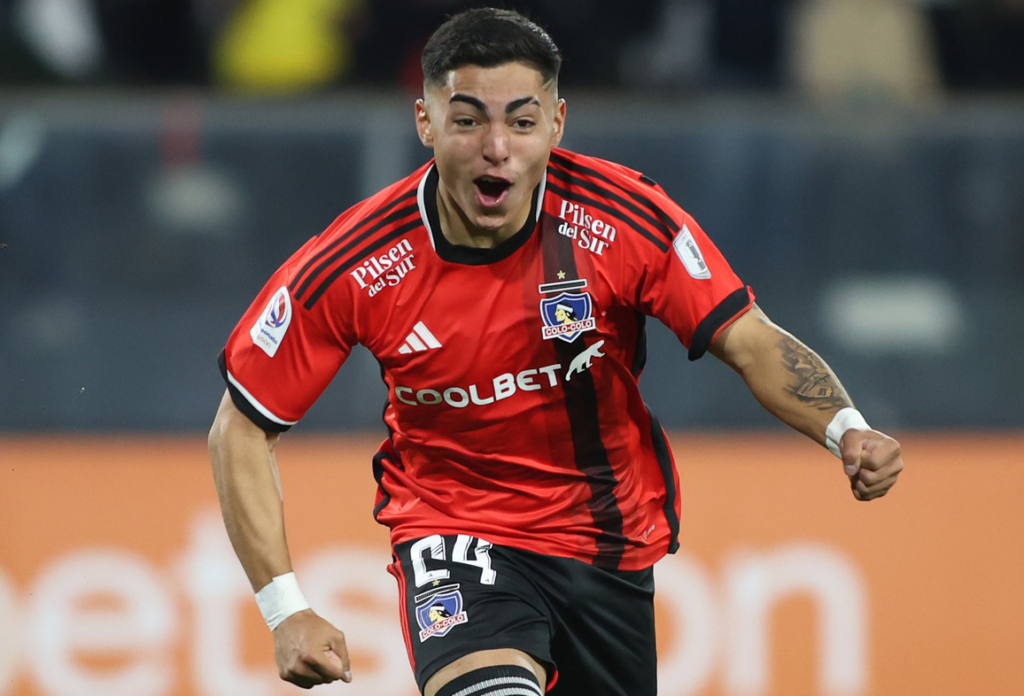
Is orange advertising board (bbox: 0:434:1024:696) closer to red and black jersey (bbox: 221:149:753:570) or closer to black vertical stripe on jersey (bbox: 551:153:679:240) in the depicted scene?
red and black jersey (bbox: 221:149:753:570)

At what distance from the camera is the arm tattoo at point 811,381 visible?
12.8ft

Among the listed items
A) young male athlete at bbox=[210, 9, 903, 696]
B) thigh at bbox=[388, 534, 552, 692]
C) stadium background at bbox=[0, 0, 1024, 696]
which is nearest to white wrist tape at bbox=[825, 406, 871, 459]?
young male athlete at bbox=[210, 9, 903, 696]

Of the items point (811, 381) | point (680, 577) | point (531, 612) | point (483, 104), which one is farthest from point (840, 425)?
point (680, 577)

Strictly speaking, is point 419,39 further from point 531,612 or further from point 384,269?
point 531,612

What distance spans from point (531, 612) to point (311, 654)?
63 centimetres

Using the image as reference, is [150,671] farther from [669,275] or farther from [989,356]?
[989,356]

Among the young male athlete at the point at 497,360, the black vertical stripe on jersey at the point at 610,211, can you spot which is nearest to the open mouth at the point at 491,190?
the young male athlete at the point at 497,360

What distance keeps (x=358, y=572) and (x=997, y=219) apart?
10.3 ft

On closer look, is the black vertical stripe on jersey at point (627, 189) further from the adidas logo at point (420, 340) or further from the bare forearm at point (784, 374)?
the adidas logo at point (420, 340)

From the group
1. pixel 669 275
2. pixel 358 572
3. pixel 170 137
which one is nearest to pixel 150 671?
pixel 358 572

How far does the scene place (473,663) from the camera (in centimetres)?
387

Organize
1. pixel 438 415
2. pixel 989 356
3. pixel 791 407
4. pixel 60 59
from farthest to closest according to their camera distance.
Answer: pixel 60 59 < pixel 989 356 < pixel 438 415 < pixel 791 407

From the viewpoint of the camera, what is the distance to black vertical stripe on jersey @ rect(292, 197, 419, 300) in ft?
13.4

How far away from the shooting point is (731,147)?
7.02m
